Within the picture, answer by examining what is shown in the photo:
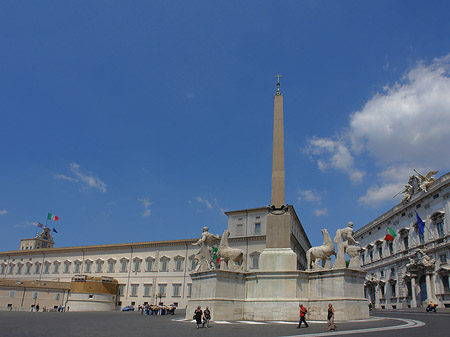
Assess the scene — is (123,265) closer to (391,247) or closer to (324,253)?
(391,247)

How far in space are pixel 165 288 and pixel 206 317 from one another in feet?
150

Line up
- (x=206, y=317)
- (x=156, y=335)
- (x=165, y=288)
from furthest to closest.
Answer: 1. (x=165, y=288)
2. (x=206, y=317)
3. (x=156, y=335)

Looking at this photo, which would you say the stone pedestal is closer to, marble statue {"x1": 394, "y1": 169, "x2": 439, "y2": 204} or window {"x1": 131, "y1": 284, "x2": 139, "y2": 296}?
marble statue {"x1": 394, "y1": 169, "x2": 439, "y2": 204}

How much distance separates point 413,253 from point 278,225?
120 ft

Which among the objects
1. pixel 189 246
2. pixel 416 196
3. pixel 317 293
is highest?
pixel 416 196

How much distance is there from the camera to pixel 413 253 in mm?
46812

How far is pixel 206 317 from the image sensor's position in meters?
14.3

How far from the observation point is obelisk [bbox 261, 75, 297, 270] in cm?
1688

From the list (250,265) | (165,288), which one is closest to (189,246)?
(165,288)

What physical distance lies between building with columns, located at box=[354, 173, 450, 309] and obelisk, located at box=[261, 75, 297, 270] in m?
29.6

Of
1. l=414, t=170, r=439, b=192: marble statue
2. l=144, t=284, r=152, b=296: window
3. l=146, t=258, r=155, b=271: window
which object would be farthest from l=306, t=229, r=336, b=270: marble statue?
l=146, t=258, r=155, b=271: window

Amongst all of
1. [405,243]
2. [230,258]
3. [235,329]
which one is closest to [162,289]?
[405,243]

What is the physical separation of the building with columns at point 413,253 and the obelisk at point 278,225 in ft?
97.2

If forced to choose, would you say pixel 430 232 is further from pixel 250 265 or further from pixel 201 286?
pixel 201 286
